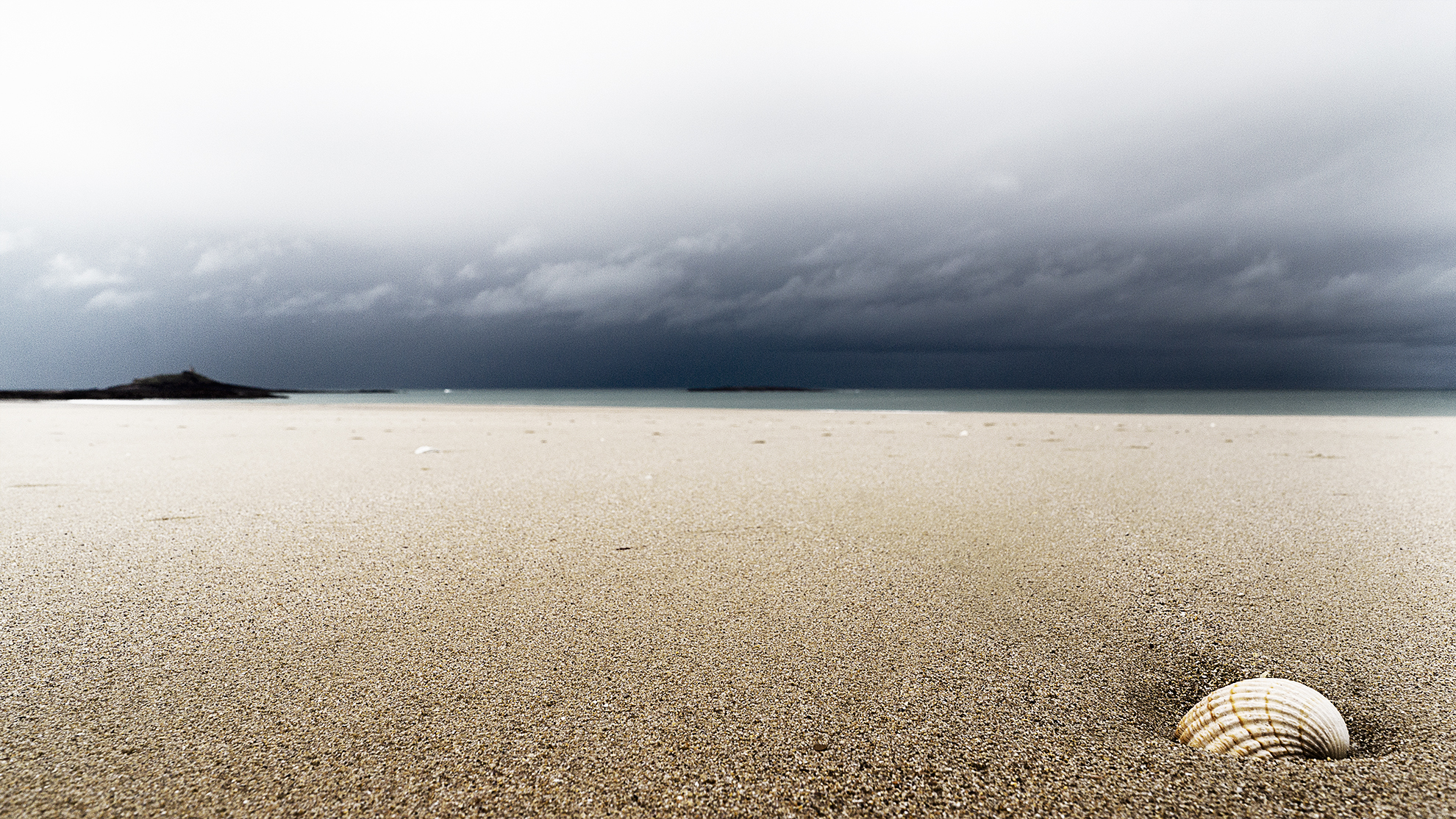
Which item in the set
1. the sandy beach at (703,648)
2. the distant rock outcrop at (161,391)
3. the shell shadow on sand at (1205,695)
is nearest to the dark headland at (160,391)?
the distant rock outcrop at (161,391)

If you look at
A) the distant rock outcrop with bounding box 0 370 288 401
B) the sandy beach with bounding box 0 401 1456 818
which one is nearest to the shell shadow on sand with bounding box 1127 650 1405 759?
the sandy beach with bounding box 0 401 1456 818

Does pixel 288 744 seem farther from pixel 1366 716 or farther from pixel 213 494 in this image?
pixel 213 494

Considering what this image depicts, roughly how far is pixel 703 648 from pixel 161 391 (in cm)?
4240

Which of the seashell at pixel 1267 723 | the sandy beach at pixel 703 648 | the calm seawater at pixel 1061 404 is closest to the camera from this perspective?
the sandy beach at pixel 703 648

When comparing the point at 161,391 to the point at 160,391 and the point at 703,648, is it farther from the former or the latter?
the point at 703,648

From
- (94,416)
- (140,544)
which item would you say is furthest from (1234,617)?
(94,416)

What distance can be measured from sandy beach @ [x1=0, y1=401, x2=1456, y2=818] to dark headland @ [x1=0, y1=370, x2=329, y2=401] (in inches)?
1378

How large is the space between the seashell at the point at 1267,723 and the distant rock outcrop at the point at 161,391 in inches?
1532

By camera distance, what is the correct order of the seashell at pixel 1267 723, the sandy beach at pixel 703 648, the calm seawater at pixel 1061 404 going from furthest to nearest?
the calm seawater at pixel 1061 404 < the seashell at pixel 1267 723 < the sandy beach at pixel 703 648

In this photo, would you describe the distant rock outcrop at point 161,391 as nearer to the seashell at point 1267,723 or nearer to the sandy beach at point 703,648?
the sandy beach at point 703,648

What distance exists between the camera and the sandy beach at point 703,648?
1.50 metres

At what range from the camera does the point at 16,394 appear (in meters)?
31.1

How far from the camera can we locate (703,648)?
2.18m

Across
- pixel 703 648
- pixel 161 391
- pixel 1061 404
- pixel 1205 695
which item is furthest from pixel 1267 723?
pixel 161 391
